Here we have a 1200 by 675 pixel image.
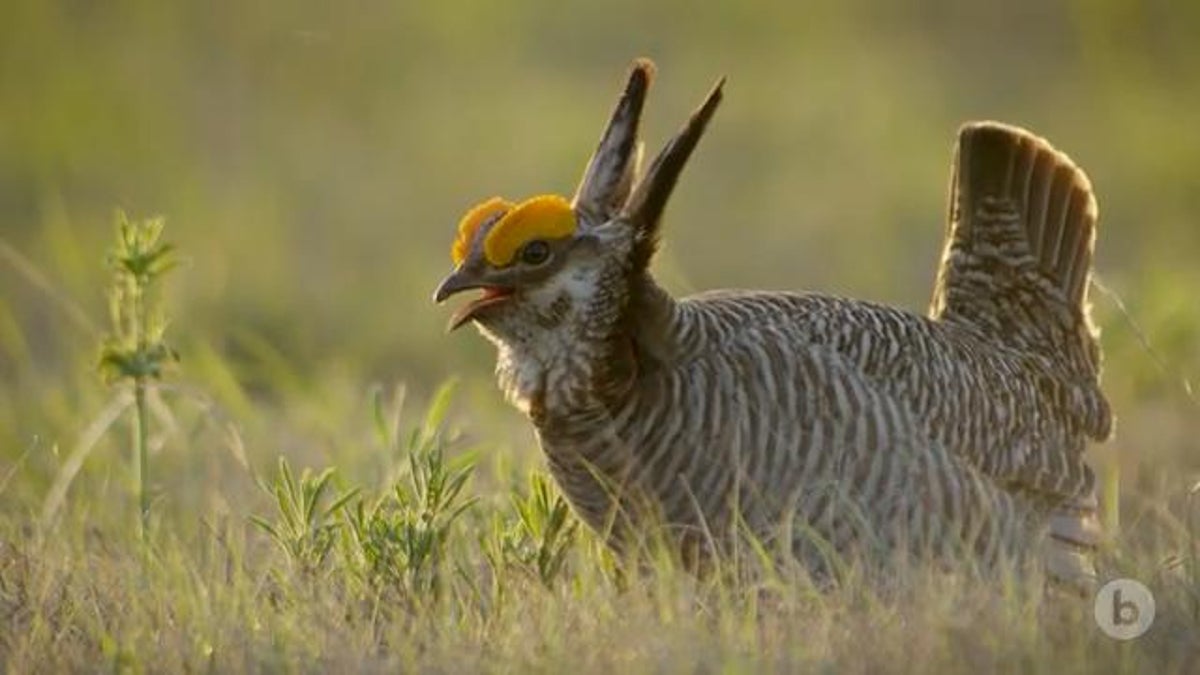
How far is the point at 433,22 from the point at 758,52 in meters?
1.86

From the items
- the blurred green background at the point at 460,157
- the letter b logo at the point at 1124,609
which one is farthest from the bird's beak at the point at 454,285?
the blurred green background at the point at 460,157

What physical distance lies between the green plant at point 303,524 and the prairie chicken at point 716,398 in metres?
0.42

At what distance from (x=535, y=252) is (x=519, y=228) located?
0.06 meters

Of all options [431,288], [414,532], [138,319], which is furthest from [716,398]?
[431,288]

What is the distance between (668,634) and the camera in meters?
4.56

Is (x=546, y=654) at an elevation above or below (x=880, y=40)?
below

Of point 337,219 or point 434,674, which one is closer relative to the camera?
point 434,674

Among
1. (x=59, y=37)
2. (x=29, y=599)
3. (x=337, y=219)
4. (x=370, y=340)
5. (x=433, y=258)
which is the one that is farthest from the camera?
(x=59, y=37)

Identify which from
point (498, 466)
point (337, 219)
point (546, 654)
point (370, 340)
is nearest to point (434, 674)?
point (546, 654)

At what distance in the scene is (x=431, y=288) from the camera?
10.6m

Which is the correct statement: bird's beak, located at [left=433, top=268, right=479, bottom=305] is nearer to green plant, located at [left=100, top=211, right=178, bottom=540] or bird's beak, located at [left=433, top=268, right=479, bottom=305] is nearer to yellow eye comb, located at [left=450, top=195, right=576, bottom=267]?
yellow eye comb, located at [left=450, top=195, right=576, bottom=267]

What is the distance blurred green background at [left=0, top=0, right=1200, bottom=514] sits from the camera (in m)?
8.16

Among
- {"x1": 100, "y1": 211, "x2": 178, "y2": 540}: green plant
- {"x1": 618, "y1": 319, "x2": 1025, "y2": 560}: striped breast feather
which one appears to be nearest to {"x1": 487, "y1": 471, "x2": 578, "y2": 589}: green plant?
{"x1": 618, "y1": 319, "x2": 1025, "y2": 560}: striped breast feather

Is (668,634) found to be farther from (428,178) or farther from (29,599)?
(428,178)
